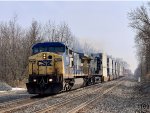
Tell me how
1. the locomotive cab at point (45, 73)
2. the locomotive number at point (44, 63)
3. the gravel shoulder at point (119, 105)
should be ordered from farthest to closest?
the locomotive number at point (44, 63) < the locomotive cab at point (45, 73) < the gravel shoulder at point (119, 105)

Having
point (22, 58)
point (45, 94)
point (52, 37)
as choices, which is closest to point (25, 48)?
point (22, 58)

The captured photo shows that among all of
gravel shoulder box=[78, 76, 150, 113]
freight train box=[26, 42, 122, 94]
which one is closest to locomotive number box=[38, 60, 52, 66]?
freight train box=[26, 42, 122, 94]

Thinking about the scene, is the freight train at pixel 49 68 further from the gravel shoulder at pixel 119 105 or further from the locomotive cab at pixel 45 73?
the gravel shoulder at pixel 119 105

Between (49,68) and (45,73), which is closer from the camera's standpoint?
(45,73)

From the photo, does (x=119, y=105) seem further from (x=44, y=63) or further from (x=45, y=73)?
(x=44, y=63)

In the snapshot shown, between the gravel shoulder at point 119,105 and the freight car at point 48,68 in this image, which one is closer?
the gravel shoulder at point 119,105

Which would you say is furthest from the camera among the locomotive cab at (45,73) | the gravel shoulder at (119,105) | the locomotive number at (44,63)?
the locomotive number at (44,63)

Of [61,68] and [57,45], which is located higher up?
[57,45]

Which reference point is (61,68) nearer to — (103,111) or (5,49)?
(103,111)

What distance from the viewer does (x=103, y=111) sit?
45.9 ft

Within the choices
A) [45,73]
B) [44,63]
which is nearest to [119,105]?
[45,73]

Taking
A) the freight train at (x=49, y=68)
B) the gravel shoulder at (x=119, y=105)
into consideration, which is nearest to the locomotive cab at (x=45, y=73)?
the freight train at (x=49, y=68)

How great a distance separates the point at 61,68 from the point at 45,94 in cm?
291

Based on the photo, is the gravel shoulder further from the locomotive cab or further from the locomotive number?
the locomotive number
